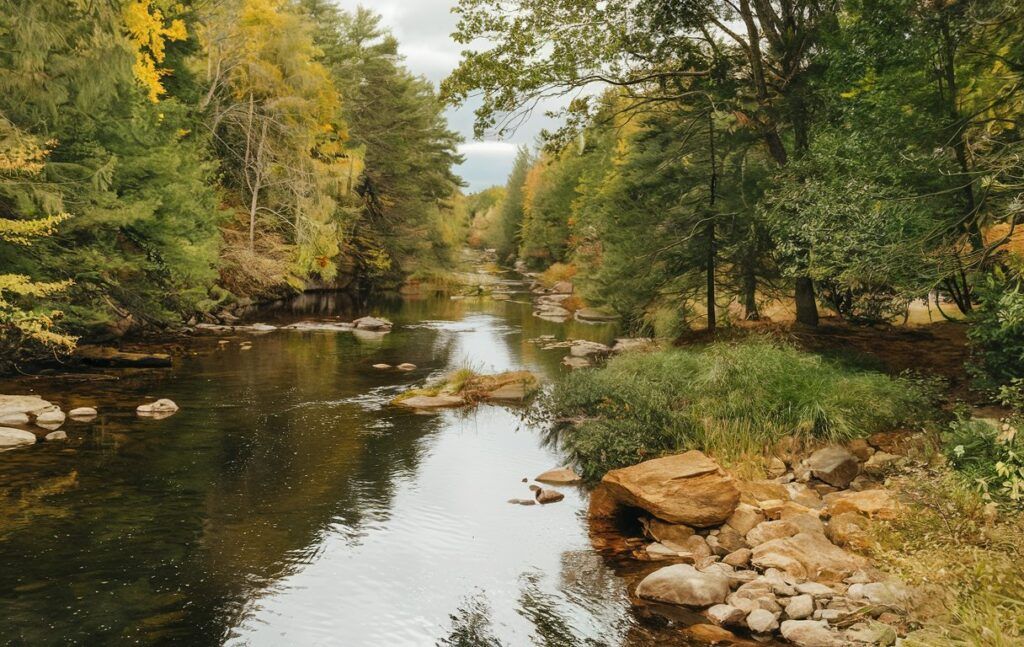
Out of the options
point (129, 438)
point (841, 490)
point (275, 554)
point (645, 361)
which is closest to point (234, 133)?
point (129, 438)

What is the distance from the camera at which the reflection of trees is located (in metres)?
6.89

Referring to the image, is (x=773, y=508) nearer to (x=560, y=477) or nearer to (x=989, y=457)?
(x=989, y=457)

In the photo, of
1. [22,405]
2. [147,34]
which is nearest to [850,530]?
[22,405]

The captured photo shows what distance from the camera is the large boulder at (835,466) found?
33.9ft

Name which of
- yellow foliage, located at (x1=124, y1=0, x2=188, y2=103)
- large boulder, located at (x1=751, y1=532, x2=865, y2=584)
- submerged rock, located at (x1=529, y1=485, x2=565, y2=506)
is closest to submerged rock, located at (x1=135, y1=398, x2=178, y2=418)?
submerged rock, located at (x1=529, y1=485, x2=565, y2=506)

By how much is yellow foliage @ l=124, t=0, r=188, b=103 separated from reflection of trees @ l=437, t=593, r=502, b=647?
1648cm

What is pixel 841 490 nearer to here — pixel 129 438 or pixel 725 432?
pixel 725 432

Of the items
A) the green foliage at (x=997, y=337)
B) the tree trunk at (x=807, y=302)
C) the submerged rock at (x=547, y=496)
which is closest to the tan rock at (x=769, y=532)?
the submerged rock at (x=547, y=496)

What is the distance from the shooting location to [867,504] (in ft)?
29.2

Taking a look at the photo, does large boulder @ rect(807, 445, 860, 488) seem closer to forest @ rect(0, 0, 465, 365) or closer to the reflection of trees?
the reflection of trees

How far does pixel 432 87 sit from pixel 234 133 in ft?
84.5

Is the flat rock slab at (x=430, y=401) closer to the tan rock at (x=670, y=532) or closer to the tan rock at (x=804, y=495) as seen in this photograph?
the tan rock at (x=670, y=532)

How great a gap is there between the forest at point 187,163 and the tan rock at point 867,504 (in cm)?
1129

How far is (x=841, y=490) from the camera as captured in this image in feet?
33.3
